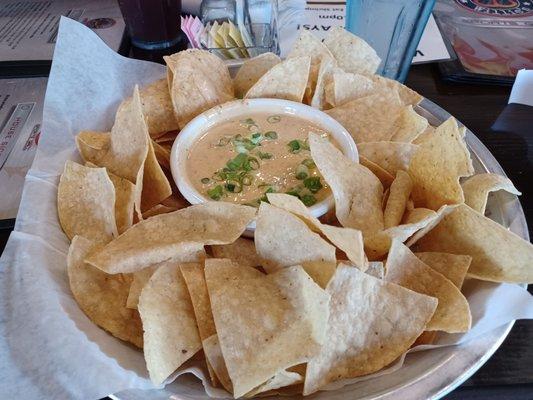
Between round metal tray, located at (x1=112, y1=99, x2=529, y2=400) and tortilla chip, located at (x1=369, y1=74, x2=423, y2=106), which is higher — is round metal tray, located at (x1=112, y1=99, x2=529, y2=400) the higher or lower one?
the lower one

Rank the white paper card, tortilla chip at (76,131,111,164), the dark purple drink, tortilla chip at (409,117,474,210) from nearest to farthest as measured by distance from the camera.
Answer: tortilla chip at (409,117,474,210), tortilla chip at (76,131,111,164), the white paper card, the dark purple drink

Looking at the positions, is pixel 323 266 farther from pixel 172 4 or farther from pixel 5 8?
pixel 5 8

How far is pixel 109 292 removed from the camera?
3.49 feet

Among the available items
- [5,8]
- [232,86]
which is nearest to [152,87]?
[232,86]

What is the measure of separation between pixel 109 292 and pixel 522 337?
0.95 meters

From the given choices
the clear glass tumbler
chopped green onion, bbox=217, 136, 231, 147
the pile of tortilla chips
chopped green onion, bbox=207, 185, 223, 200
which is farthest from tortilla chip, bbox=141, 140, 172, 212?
the clear glass tumbler

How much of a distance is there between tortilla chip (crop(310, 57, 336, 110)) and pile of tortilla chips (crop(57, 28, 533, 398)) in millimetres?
281

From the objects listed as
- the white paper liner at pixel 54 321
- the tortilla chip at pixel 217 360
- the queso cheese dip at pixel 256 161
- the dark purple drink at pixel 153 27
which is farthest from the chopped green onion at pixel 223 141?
the dark purple drink at pixel 153 27

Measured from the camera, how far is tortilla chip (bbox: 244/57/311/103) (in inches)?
59.8

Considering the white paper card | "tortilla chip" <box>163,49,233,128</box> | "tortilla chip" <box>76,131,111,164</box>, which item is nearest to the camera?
"tortilla chip" <box>76,131,111,164</box>

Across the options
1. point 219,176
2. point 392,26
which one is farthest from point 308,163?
point 392,26

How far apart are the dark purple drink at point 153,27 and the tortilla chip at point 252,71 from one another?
560 millimetres

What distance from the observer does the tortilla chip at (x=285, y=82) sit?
4.99 feet

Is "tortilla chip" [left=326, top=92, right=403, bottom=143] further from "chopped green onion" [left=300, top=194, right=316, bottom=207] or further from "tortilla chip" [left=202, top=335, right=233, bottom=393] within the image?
"tortilla chip" [left=202, top=335, right=233, bottom=393]
